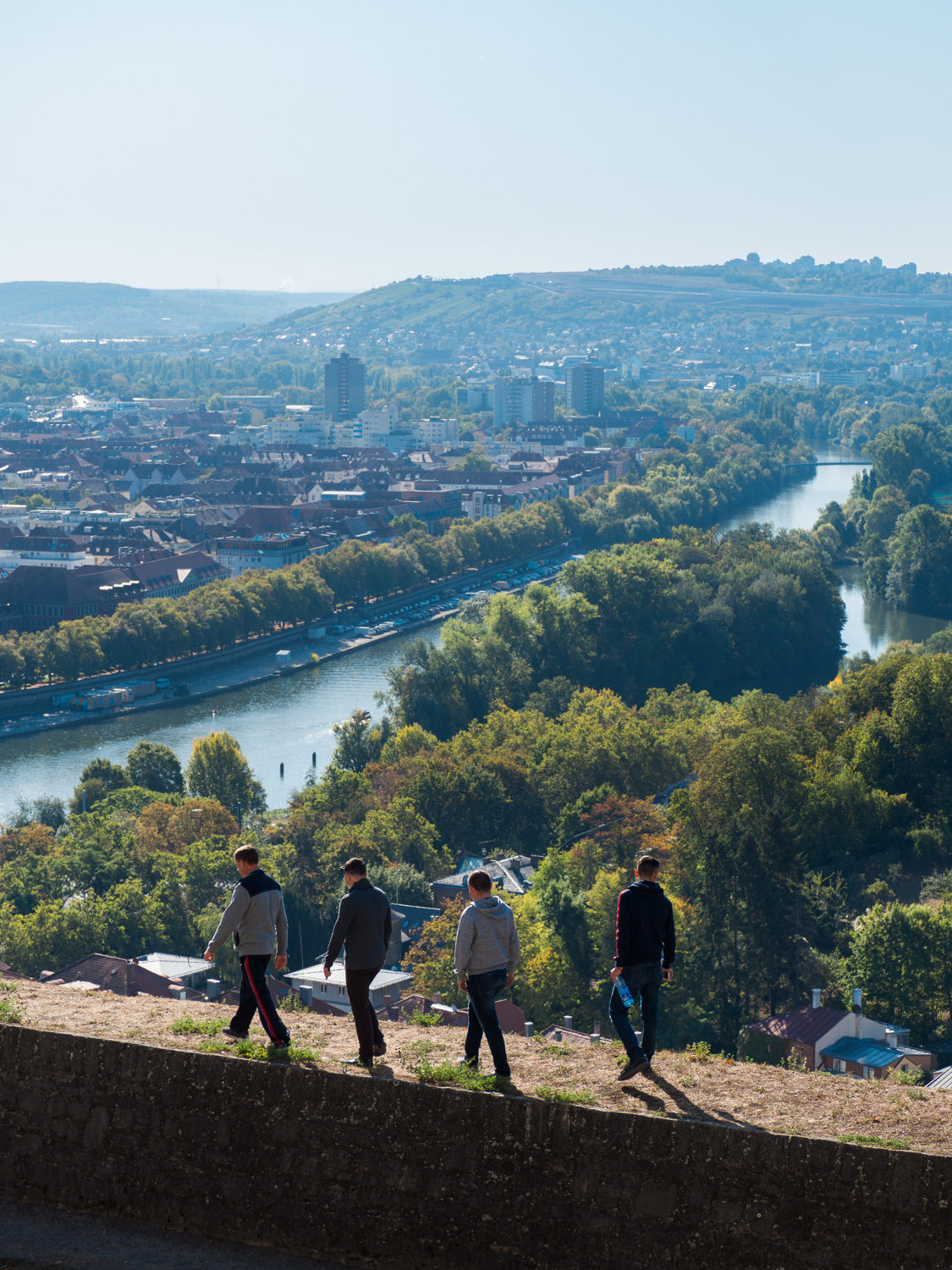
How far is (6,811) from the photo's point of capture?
23000 millimetres

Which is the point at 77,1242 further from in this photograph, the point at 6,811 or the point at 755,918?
the point at 6,811

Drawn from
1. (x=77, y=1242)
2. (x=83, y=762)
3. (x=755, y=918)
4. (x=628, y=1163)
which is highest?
(x=628, y=1163)

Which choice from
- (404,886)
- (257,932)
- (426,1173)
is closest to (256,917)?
(257,932)

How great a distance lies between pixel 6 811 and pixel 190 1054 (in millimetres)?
19896

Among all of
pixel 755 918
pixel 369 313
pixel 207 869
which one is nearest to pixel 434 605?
pixel 207 869

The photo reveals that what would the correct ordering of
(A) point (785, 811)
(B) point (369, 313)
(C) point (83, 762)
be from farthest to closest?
(B) point (369, 313) → (C) point (83, 762) → (A) point (785, 811)

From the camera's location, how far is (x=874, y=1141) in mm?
3705

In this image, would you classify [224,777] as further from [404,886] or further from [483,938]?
[483,938]

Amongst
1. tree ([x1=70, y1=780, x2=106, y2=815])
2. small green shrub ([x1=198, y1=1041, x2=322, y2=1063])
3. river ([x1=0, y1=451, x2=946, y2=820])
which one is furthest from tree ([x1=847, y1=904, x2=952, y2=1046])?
tree ([x1=70, y1=780, x2=106, y2=815])

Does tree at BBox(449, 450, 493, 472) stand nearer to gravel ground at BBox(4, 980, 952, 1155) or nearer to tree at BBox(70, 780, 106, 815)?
tree at BBox(70, 780, 106, 815)

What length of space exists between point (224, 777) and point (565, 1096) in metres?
19.3

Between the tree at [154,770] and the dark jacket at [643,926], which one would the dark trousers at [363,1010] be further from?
the tree at [154,770]

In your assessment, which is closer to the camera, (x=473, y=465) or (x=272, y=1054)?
(x=272, y=1054)

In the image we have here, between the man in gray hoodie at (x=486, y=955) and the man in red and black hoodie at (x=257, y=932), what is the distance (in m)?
0.49
